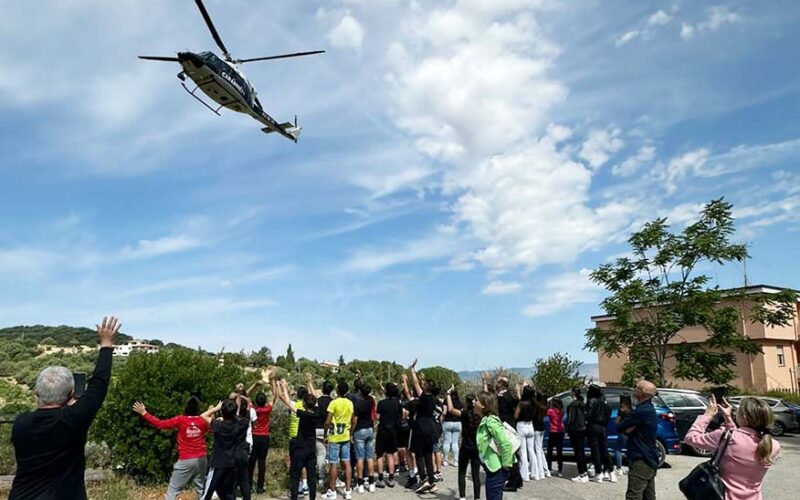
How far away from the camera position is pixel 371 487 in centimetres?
934

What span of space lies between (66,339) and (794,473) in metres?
37.4

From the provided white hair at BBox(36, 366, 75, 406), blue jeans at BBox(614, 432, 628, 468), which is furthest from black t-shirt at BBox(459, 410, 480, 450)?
white hair at BBox(36, 366, 75, 406)

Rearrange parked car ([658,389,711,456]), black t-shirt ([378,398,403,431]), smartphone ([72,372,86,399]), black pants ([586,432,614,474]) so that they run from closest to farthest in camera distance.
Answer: smartphone ([72,372,86,399]) < black t-shirt ([378,398,403,431]) < black pants ([586,432,614,474]) < parked car ([658,389,711,456])

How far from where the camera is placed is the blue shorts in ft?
28.5

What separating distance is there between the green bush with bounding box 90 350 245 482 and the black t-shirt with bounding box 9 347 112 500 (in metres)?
6.59

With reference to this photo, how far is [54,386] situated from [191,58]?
1194cm

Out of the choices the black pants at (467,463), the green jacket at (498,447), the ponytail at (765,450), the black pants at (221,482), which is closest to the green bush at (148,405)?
the black pants at (221,482)

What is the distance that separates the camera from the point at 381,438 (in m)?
9.76

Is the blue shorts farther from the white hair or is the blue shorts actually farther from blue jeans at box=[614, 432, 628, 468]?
the white hair

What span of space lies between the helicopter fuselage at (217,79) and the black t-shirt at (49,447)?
12064 mm

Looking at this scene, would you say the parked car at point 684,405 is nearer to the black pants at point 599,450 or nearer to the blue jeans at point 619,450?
the blue jeans at point 619,450

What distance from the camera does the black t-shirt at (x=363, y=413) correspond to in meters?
9.35

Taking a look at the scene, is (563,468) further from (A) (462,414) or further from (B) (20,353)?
(B) (20,353)

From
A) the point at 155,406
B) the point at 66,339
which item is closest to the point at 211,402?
the point at 155,406
